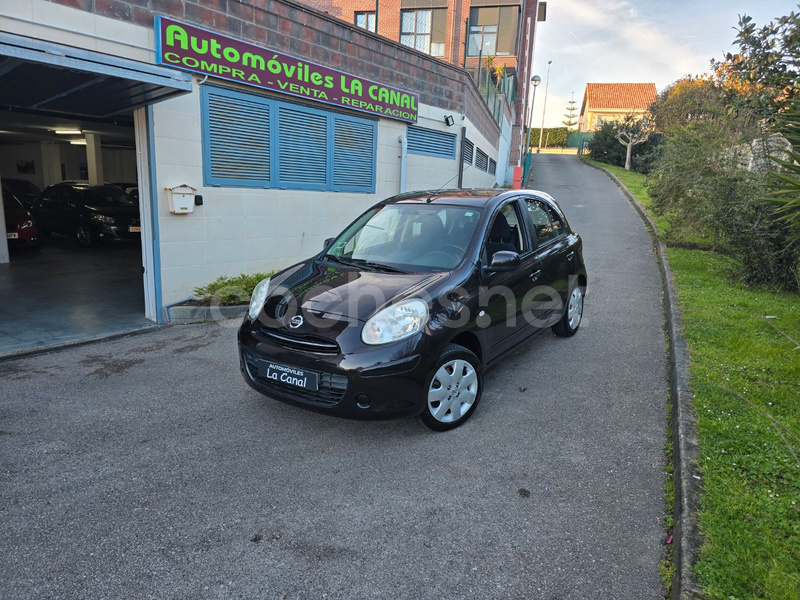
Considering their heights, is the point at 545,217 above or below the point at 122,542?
above

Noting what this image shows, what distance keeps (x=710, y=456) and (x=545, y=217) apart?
3.09 metres

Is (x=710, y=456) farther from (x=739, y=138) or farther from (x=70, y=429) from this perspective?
(x=739, y=138)

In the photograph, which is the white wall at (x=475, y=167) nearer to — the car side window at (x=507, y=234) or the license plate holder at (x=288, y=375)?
the car side window at (x=507, y=234)

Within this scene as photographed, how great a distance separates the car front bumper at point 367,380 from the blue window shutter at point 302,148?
5.37 meters

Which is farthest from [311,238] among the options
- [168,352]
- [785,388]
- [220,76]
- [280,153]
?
[785,388]

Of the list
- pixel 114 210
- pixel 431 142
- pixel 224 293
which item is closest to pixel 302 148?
pixel 224 293

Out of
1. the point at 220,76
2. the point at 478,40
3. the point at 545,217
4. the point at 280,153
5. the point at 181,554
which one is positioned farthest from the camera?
the point at 478,40

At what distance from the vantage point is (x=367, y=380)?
350 cm

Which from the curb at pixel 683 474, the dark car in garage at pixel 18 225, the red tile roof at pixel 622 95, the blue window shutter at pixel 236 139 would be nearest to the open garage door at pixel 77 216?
the dark car in garage at pixel 18 225

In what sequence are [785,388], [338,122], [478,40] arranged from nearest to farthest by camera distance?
A: 1. [785,388]
2. [338,122]
3. [478,40]

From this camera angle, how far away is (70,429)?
3.97 m

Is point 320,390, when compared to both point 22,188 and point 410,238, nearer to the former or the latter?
point 410,238

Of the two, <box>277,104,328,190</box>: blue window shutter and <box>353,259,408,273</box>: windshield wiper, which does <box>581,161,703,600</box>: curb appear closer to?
<box>353,259,408,273</box>: windshield wiper

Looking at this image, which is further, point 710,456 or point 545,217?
point 545,217
